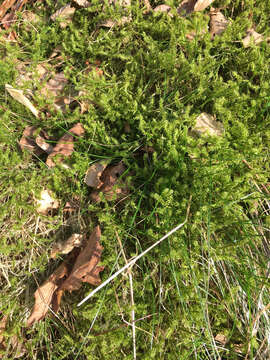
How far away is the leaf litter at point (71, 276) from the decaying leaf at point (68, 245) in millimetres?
48

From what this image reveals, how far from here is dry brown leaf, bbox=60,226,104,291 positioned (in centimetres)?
214

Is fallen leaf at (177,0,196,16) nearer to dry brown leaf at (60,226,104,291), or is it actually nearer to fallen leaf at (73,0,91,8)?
fallen leaf at (73,0,91,8)

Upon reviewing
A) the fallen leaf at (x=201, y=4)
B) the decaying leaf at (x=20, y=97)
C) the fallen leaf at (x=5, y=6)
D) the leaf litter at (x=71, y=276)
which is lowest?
the leaf litter at (x=71, y=276)

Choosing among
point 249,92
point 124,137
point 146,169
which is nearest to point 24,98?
point 124,137

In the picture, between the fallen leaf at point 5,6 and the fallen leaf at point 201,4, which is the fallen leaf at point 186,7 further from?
the fallen leaf at point 5,6

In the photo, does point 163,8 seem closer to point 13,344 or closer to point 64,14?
point 64,14

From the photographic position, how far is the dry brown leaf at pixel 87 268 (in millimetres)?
2137

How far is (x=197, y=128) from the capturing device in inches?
92.6

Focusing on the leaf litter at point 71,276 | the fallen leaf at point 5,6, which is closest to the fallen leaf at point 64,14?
the fallen leaf at point 5,6

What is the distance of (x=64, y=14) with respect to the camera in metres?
2.79

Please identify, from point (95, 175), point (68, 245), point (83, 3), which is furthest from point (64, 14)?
point (68, 245)

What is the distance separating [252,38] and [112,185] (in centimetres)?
167

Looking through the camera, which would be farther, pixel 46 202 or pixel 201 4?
pixel 201 4

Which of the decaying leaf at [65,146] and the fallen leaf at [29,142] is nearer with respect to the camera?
the decaying leaf at [65,146]
